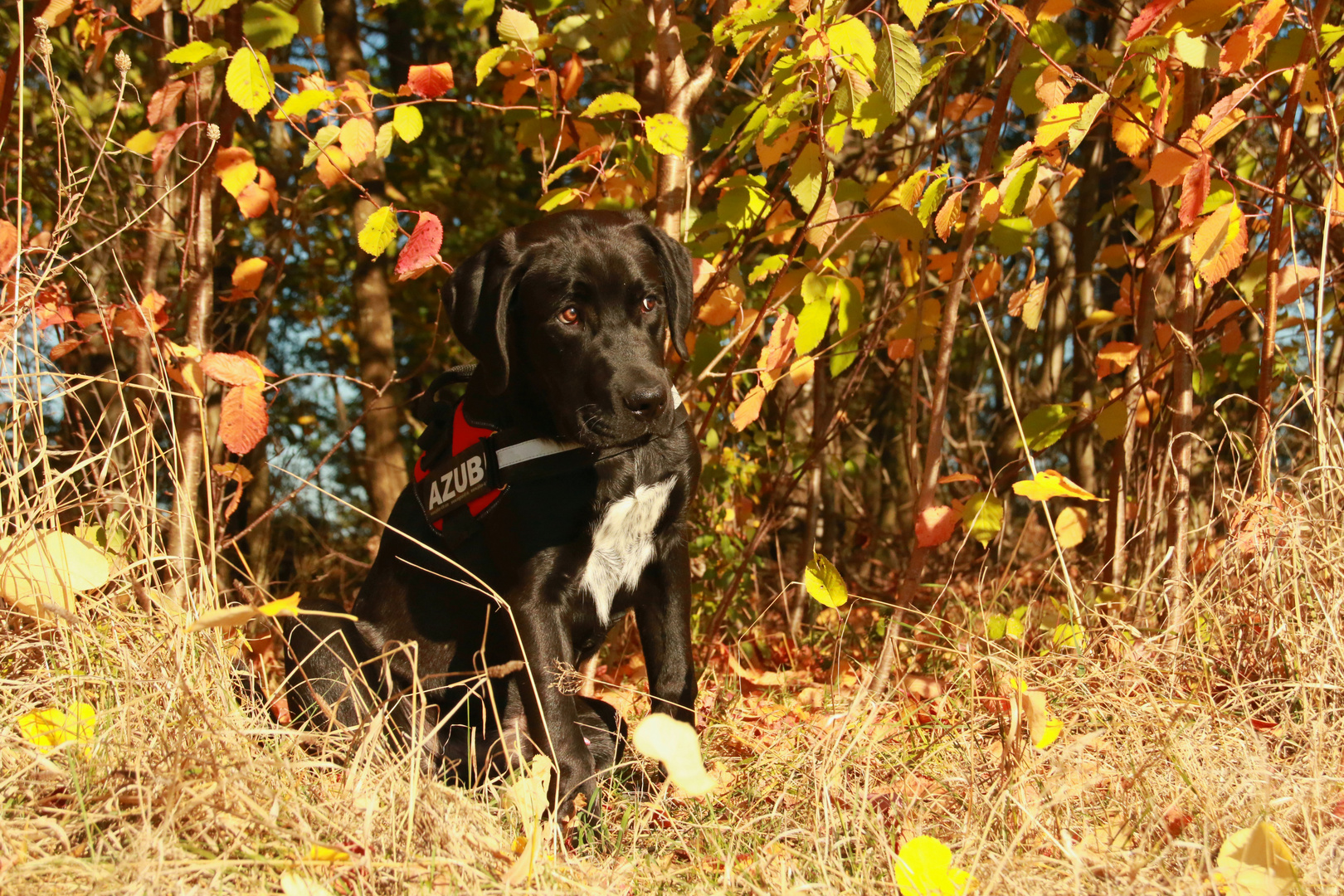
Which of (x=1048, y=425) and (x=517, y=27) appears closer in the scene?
(x=517, y=27)

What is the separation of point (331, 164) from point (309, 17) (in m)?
0.35

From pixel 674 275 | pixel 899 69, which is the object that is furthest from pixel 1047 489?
pixel 674 275

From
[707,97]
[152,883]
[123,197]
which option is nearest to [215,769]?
[152,883]

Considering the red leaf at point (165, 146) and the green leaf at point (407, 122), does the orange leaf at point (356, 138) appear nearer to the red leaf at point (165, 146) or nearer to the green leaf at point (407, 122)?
the green leaf at point (407, 122)

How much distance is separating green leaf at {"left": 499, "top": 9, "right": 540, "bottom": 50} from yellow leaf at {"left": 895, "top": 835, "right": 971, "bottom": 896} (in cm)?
207

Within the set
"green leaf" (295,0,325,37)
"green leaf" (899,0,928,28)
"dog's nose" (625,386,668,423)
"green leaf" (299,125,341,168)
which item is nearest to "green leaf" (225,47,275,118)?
"green leaf" (299,125,341,168)

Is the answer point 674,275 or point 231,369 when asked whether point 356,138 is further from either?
point 674,275

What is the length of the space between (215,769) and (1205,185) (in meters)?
2.13

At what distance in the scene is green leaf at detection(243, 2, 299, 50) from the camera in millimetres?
2506

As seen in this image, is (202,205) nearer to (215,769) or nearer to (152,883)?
(215,769)

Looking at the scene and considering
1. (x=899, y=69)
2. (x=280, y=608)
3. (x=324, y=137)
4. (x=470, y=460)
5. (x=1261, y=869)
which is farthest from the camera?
(x=324, y=137)

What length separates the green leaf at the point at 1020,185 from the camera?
223cm

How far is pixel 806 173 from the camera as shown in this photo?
94.7 inches

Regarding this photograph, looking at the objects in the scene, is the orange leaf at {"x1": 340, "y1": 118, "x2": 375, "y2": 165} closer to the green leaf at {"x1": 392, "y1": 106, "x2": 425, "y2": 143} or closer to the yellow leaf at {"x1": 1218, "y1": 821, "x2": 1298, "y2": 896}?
the green leaf at {"x1": 392, "y1": 106, "x2": 425, "y2": 143}
